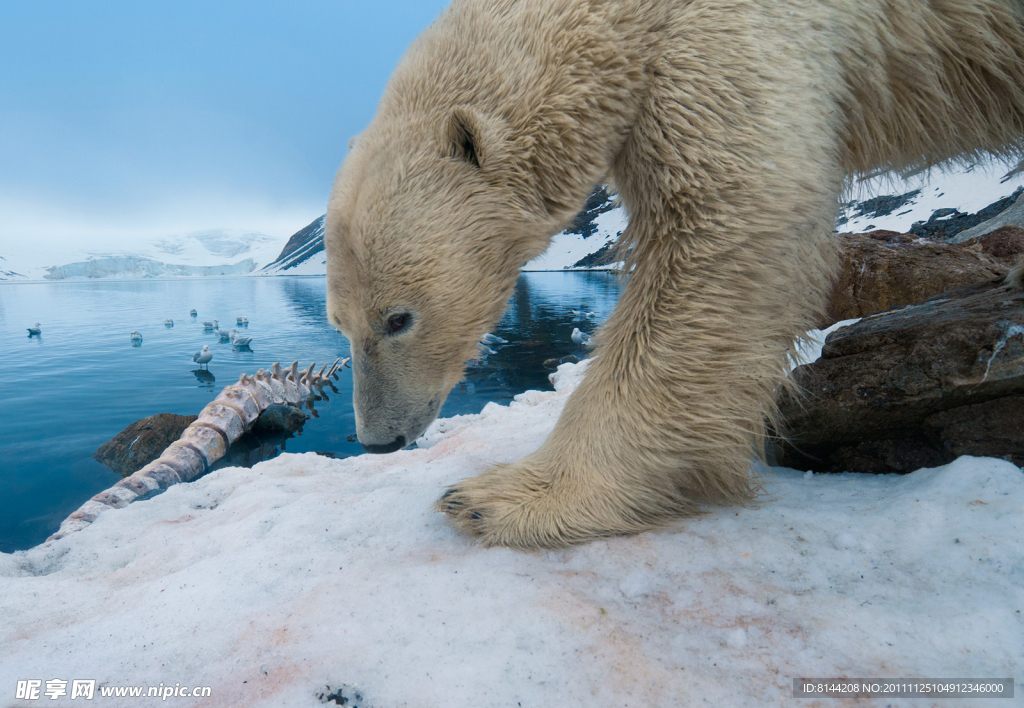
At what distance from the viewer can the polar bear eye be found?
1770 mm

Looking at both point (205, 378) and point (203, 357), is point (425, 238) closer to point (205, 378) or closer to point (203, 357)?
point (205, 378)

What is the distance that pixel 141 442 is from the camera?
4.16m

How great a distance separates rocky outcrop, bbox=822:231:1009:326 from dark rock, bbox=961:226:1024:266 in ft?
0.41

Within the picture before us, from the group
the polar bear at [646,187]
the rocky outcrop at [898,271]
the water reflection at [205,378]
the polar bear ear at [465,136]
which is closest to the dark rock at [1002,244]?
the rocky outcrop at [898,271]

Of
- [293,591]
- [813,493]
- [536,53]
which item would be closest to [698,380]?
[813,493]

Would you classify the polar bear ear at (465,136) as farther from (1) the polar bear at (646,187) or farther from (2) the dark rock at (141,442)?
(2) the dark rock at (141,442)

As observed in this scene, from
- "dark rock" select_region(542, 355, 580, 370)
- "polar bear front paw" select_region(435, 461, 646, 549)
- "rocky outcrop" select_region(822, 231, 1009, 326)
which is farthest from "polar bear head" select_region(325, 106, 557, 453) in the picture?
"dark rock" select_region(542, 355, 580, 370)

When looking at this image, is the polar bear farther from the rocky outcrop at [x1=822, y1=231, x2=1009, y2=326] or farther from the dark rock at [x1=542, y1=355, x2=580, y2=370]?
the dark rock at [x1=542, y1=355, x2=580, y2=370]

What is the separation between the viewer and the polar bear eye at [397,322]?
1770 mm

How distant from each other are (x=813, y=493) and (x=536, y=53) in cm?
205

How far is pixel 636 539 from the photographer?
1.66m

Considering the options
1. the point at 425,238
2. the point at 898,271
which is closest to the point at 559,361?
the point at 898,271

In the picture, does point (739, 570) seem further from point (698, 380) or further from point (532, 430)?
point (532, 430)

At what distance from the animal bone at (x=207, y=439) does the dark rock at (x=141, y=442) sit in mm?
194
